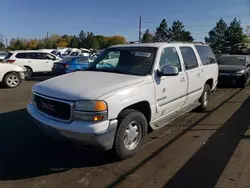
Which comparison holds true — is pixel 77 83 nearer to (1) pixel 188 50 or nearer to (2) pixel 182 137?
(2) pixel 182 137

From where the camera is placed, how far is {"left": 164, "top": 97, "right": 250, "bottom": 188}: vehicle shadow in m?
3.31

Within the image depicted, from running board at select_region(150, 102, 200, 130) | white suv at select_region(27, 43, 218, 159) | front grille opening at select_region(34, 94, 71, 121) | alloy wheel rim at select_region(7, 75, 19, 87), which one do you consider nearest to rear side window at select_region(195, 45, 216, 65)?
white suv at select_region(27, 43, 218, 159)

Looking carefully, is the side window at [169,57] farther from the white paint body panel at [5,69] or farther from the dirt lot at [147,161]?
the white paint body panel at [5,69]

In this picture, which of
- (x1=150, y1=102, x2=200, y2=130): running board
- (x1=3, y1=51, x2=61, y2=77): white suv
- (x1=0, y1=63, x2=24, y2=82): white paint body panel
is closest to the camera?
(x1=150, y1=102, x2=200, y2=130): running board

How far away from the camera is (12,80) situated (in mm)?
11125

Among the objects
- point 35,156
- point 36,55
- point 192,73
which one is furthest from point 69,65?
point 35,156

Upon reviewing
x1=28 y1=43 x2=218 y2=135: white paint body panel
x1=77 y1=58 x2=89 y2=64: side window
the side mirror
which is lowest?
x1=28 y1=43 x2=218 y2=135: white paint body panel

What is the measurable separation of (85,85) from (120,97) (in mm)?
563

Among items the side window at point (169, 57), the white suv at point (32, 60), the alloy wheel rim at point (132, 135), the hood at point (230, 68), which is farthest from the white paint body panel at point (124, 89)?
the white suv at point (32, 60)

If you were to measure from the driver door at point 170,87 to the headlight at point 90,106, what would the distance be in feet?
4.17

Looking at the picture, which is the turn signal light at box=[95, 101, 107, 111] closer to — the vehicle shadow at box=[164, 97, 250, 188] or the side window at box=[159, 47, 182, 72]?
the vehicle shadow at box=[164, 97, 250, 188]

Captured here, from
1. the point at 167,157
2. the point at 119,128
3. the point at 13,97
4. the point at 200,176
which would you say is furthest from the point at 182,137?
the point at 13,97

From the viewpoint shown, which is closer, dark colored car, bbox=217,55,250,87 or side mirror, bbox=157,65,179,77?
side mirror, bbox=157,65,179,77

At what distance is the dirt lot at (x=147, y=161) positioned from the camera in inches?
131
